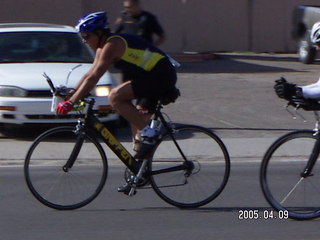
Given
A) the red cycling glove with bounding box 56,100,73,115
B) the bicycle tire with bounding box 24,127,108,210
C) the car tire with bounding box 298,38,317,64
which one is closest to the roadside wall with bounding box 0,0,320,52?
the car tire with bounding box 298,38,317,64

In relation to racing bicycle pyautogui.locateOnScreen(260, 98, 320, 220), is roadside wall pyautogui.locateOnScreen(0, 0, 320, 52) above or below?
below

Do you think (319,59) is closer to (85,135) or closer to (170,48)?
(170,48)

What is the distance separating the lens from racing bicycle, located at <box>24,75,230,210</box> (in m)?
7.23

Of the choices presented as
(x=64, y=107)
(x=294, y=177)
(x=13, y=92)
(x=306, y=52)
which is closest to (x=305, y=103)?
(x=294, y=177)

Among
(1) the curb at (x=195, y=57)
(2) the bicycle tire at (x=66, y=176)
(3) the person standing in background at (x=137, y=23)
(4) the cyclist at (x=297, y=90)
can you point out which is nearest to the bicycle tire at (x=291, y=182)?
(4) the cyclist at (x=297, y=90)

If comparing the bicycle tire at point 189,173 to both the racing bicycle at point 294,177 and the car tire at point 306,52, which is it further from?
the car tire at point 306,52

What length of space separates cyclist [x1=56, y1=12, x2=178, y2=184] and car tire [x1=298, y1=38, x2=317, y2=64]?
14.0 meters

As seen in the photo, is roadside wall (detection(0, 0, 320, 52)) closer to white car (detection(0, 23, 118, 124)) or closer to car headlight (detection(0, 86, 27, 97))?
white car (detection(0, 23, 118, 124))

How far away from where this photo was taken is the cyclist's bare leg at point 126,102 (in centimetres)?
706

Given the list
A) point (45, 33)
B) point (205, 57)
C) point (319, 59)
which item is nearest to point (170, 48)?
point (205, 57)

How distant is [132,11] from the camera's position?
1123 centimetres

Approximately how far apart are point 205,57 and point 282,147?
54.7 ft

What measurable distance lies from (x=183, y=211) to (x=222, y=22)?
18379 millimetres

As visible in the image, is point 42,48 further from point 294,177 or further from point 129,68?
point 294,177
